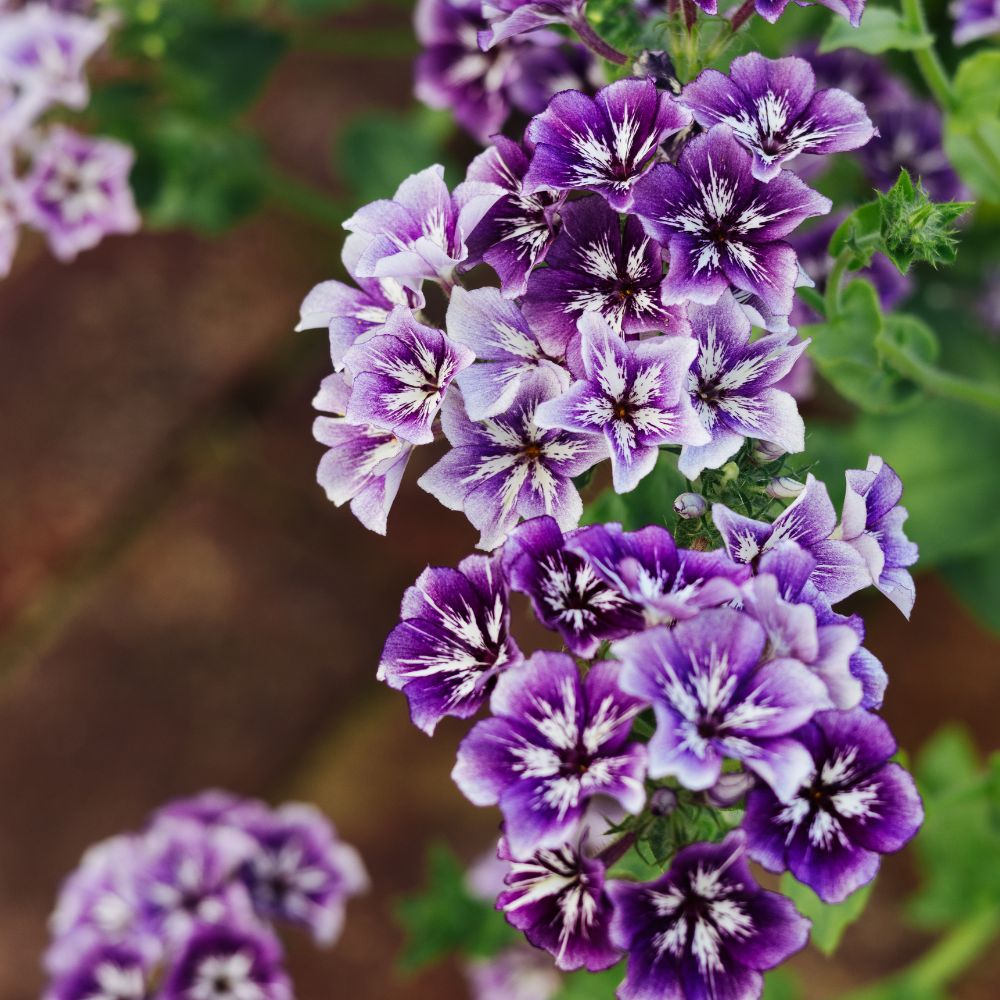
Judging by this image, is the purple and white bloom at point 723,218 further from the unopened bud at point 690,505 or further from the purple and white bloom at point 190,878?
the purple and white bloom at point 190,878

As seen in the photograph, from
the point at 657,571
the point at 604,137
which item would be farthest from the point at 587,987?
the point at 604,137

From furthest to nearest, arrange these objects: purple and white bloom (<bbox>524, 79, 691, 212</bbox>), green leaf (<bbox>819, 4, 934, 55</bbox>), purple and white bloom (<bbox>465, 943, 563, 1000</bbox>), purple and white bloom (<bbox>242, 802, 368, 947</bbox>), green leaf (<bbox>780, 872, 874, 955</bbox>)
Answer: purple and white bloom (<bbox>465, 943, 563, 1000</bbox>) < purple and white bloom (<bbox>242, 802, 368, 947</bbox>) < green leaf (<bbox>819, 4, 934, 55</bbox>) < green leaf (<bbox>780, 872, 874, 955</bbox>) < purple and white bloom (<bbox>524, 79, 691, 212</bbox>)

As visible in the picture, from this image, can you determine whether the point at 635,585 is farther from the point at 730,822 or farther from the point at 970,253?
the point at 970,253

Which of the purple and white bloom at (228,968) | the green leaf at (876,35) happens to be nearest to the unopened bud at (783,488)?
the green leaf at (876,35)

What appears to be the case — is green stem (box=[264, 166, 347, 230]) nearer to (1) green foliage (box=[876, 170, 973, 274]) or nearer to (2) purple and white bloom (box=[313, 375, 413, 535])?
(2) purple and white bloom (box=[313, 375, 413, 535])

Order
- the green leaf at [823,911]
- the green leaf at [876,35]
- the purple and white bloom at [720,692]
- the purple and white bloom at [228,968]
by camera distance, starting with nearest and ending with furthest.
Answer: the purple and white bloom at [720,692] < the green leaf at [823,911] < the green leaf at [876,35] < the purple and white bloom at [228,968]

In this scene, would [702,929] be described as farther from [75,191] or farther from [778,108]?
[75,191]

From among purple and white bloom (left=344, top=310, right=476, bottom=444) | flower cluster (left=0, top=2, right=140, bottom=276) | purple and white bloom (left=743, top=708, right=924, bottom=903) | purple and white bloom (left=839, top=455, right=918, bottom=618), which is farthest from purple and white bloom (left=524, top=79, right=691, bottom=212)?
flower cluster (left=0, top=2, right=140, bottom=276)
